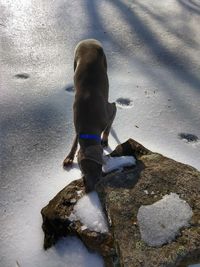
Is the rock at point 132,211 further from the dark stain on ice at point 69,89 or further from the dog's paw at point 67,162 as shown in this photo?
the dark stain on ice at point 69,89

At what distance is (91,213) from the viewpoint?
3041 mm

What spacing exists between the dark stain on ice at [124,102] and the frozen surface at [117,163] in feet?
3.75

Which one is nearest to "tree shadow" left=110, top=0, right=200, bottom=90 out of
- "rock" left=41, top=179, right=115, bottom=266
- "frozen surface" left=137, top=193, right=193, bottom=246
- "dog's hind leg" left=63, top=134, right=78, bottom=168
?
"dog's hind leg" left=63, top=134, right=78, bottom=168

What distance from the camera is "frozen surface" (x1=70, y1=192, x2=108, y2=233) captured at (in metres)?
2.94

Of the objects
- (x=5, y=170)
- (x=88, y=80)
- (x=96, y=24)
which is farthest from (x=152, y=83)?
(x=5, y=170)

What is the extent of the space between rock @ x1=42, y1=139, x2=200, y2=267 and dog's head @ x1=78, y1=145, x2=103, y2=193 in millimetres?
56

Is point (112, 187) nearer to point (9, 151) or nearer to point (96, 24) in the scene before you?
point (9, 151)

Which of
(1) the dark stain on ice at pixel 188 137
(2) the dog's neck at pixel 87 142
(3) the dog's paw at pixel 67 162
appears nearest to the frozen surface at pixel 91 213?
(2) the dog's neck at pixel 87 142

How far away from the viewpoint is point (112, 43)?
581 centimetres

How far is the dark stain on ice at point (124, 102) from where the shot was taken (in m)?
4.57

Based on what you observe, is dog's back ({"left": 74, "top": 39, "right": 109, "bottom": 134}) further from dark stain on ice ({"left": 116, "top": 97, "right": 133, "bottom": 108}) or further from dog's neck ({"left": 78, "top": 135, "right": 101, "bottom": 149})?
dark stain on ice ({"left": 116, "top": 97, "right": 133, "bottom": 108})

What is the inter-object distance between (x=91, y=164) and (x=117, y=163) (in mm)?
248

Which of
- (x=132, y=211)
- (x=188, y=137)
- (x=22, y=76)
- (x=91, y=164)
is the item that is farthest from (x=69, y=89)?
(x=132, y=211)

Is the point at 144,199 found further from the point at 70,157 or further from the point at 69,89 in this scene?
the point at 69,89
